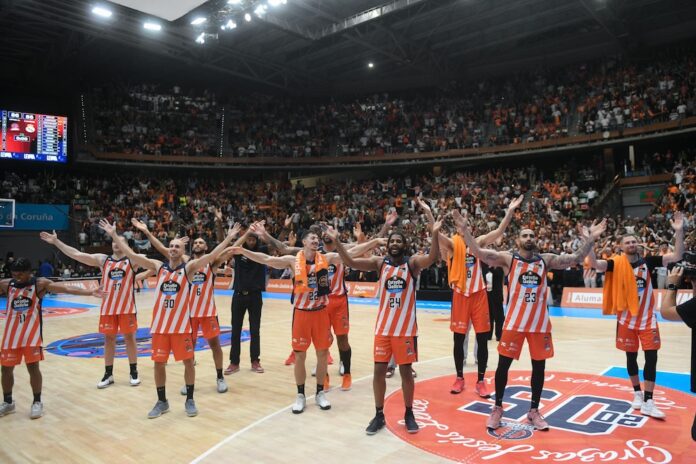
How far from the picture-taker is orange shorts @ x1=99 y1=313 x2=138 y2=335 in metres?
7.07

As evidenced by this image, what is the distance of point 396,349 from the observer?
17.0ft

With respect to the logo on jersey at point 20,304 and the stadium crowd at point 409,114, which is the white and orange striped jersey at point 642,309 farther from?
the stadium crowd at point 409,114

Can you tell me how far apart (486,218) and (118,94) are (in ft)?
73.7

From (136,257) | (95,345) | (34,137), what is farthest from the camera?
(34,137)

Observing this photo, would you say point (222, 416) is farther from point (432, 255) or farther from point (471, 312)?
point (471, 312)

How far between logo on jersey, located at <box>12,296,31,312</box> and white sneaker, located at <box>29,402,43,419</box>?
1.14m

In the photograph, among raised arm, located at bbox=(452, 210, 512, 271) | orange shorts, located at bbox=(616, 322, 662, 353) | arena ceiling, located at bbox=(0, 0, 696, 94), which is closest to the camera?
raised arm, located at bbox=(452, 210, 512, 271)

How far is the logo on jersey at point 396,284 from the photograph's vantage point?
17.2 feet

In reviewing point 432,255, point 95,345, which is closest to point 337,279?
point 432,255

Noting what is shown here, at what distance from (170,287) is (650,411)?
5480 millimetres

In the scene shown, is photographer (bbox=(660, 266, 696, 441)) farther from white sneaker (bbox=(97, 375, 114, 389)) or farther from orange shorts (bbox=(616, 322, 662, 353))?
white sneaker (bbox=(97, 375, 114, 389))

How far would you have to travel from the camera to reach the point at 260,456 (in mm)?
4625

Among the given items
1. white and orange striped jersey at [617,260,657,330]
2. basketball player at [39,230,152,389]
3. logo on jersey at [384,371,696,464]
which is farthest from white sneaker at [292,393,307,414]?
white and orange striped jersey at [617,260,657,330]

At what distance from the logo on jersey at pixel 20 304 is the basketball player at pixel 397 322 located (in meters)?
3.77
